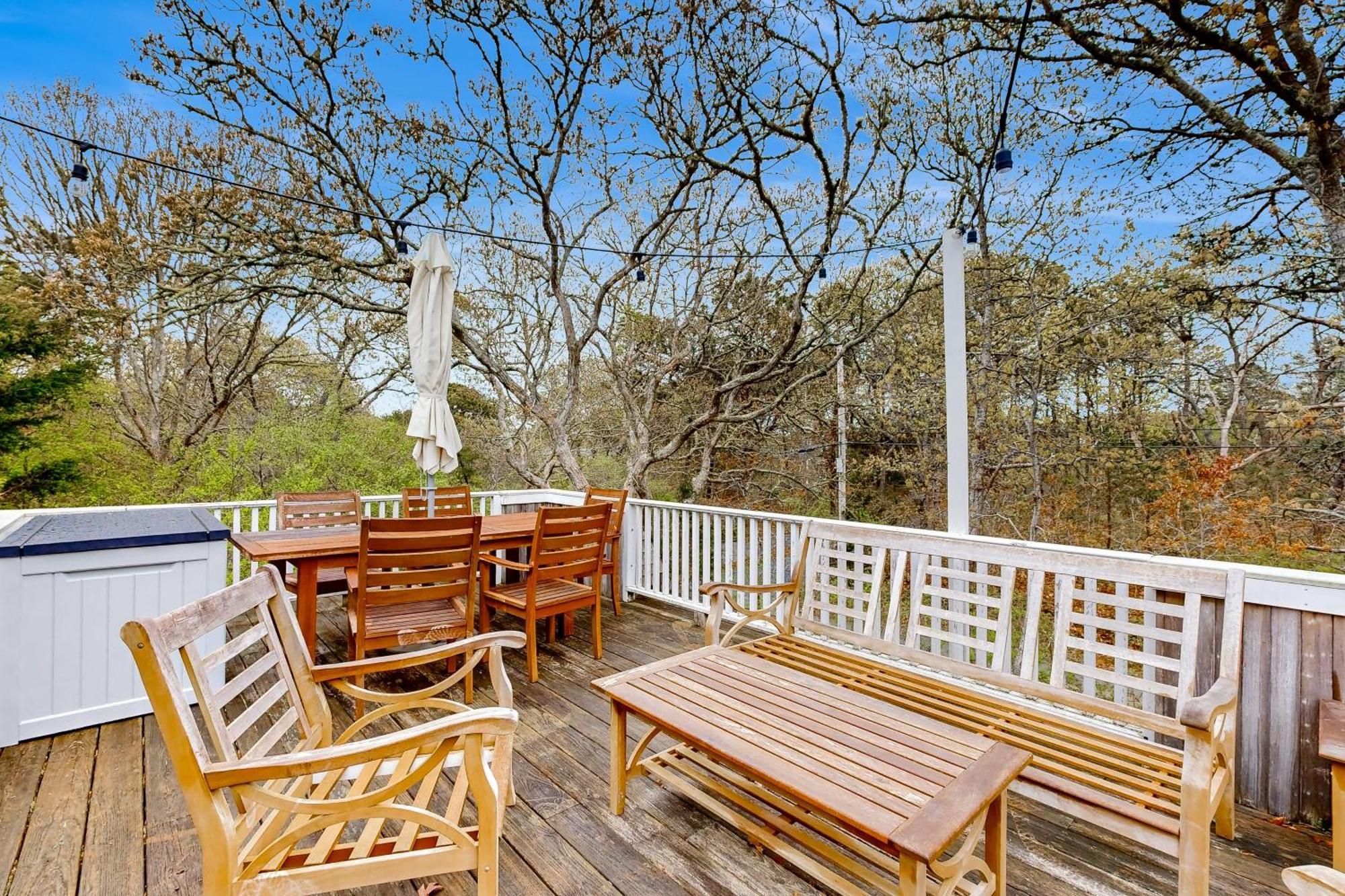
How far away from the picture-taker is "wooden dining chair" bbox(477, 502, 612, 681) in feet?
10.7

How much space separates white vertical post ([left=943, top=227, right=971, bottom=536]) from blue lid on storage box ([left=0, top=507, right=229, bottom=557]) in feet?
12.7

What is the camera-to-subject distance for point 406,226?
562cm

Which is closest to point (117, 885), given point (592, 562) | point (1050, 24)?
point (592, 562)

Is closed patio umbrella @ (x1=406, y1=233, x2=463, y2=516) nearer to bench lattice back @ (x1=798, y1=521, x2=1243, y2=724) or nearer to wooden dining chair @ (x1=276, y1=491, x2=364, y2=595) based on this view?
wooden dining chair @ (x1=276, y1=491, x2=364, y2=595)

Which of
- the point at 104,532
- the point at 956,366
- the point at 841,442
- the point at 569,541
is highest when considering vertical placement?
the point at 956,366

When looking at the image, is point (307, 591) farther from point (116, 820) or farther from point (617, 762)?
point (617, 762)

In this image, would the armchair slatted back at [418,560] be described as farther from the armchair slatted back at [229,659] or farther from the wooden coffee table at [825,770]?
the wooden coffee table at [825,770]

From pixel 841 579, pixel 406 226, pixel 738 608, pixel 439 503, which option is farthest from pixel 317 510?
pixel 841 579

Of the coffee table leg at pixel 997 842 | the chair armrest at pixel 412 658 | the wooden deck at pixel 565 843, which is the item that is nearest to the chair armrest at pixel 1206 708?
the coffee table leg at pixel 997 842

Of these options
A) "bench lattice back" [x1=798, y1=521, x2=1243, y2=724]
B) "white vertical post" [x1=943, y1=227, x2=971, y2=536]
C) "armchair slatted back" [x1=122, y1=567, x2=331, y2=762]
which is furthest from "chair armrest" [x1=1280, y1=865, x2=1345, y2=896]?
"white vertical post" [x1=943, y1=227, x2=971, y2=536]

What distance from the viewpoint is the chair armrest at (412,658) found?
67.9 inches

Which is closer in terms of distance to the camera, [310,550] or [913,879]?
[913,879]

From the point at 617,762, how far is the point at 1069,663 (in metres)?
1.68

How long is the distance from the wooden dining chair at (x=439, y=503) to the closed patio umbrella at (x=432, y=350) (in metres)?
0.84
